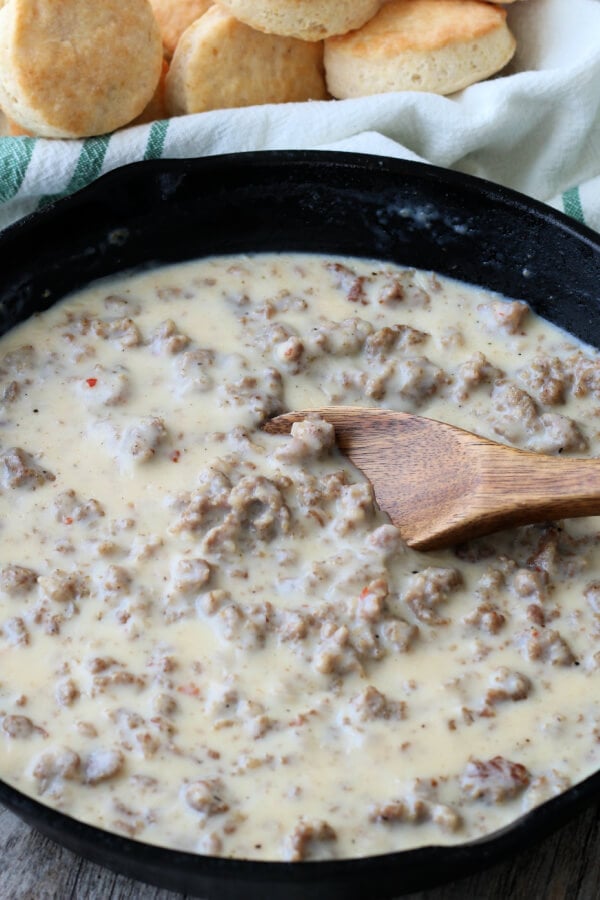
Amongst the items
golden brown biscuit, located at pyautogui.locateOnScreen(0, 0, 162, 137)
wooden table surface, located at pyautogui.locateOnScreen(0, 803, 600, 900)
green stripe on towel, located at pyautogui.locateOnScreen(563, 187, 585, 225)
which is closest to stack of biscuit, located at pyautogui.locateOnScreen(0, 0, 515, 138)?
golden brown biscuit, located at pyautogui.locateOnScreen(0, 0, 162, 137)

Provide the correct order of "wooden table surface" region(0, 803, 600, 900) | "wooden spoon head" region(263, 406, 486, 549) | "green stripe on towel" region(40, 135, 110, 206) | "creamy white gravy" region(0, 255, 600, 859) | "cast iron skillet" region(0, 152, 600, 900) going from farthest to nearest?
1. "green stripe on towel" region(40, 135, 110, 206)
2. "cast iron skillet" region(0, 152, 600, 900)
3. "wooden spoon head" region(263, 406, 486, 549)
4. "wooden table surface" region(0, 803, 600, 900)
5. "creamy white gravy" region(0, 255, 600, 859)

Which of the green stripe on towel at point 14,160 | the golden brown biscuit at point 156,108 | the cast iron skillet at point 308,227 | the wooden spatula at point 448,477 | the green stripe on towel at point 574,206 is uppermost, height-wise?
the green stripe on towel at point 14,160

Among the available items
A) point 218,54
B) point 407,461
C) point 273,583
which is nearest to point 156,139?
point 218,54

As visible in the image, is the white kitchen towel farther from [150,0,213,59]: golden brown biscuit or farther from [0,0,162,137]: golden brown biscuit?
[150,0,213,59]: golden brown biscuit

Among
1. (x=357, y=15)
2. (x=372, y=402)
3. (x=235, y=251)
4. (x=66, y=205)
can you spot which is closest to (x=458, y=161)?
(x=357, y=15)

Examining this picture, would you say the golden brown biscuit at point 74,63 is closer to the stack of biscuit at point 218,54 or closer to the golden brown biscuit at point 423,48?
the stack of biscuit at point 218,54

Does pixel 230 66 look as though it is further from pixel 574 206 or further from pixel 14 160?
pixel 574 206

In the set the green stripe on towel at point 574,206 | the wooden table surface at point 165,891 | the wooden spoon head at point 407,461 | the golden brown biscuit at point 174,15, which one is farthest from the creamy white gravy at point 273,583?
the golden brown biscuit at point 174,15
